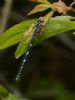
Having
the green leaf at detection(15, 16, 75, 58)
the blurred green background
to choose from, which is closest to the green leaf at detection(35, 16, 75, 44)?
the green leaf at detection(15, 16, 75, 58)

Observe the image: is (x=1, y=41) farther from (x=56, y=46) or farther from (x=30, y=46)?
(x=56, y=46)

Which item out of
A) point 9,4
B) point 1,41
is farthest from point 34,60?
point 1,41

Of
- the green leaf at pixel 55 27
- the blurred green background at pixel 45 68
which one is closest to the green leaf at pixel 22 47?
the green leaf at pixel 55 27

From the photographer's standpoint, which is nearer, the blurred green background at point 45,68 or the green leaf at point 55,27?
the green leaf at point 55,27

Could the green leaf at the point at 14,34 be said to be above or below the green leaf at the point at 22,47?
above

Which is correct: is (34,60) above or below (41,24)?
below

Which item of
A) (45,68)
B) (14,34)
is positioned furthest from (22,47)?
(45,68)

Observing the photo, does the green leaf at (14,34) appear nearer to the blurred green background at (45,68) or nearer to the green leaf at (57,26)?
the green leaf at (57,26)

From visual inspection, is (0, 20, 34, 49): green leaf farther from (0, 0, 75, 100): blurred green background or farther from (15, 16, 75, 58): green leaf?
(0, 0, 75, 100): blurred green background
